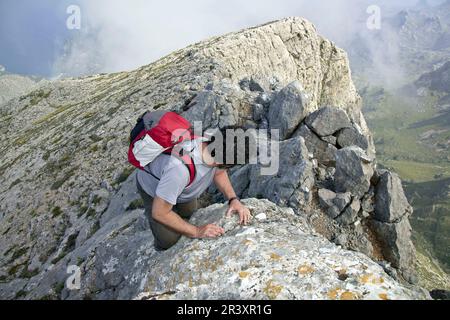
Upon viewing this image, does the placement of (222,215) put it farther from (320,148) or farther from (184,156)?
(320,148)

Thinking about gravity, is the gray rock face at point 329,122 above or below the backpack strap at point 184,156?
above

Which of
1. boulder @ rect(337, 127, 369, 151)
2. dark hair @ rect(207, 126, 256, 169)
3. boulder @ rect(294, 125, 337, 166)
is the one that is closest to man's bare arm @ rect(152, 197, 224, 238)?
dark hair @ rect(207, 126, 256, 169)

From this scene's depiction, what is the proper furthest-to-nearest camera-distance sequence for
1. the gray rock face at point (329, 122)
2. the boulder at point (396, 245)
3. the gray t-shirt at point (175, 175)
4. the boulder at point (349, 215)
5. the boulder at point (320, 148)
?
the gray rock face at point (329, 122), the boulder at point (320, 148), the boulder at point (396, 245), the boulder at point (349, 215), the gray t-shirt at point (175, 175)

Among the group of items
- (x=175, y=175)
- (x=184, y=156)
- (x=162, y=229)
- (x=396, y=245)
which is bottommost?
(x=396, y=245)

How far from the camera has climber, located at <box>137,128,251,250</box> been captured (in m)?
9.29

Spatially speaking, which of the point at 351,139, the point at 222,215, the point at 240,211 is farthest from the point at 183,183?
the point at 351,139

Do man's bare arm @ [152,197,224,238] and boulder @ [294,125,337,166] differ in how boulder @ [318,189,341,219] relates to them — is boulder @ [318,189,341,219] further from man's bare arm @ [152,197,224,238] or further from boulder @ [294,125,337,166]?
man's bare arm @ [152,197,224,238]

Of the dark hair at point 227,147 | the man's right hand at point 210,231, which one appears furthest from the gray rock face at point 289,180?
the dark hair at point 227,147

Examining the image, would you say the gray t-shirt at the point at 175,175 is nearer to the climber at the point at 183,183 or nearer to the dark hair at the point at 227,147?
the climber at the point at 183,183

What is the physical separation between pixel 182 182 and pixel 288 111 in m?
18.3

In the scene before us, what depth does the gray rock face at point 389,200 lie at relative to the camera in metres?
19.1

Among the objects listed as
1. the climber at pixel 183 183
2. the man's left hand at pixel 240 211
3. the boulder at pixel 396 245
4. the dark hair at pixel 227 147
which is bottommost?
the boulder at pixel 396 245

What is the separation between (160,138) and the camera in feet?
30.9

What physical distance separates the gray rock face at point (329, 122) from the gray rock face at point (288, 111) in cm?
197
